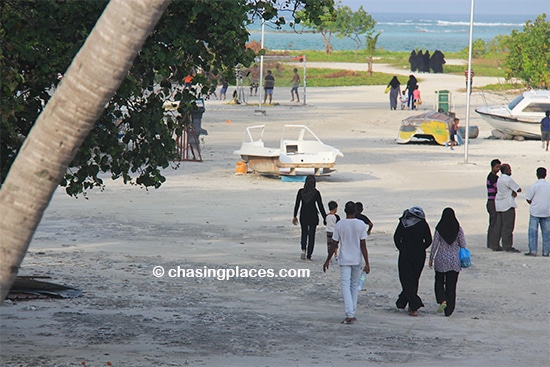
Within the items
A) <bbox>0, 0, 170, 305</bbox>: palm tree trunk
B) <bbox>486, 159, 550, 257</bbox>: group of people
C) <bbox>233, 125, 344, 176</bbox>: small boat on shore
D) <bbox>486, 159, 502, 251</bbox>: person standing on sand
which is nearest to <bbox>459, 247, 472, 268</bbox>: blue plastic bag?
<bbox>486, 159, 550, 257</bbox>: group of people

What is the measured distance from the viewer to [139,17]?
230 inches

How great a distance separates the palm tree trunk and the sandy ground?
14.2 feet

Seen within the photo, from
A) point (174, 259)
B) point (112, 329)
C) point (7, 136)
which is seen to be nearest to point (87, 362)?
point (112, 329)

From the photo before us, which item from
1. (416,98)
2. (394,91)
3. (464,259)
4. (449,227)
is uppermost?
(394,91)

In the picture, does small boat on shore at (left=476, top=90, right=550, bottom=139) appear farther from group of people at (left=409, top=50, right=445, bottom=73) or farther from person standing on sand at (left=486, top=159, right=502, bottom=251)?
group of people at (left=409, top=50, right=445, bottom=73)

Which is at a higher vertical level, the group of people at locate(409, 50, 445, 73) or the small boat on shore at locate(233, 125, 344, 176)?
the group of people at locate(409, 50, 445, 73)

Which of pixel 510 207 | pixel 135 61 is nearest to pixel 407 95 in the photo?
pixel 510 207

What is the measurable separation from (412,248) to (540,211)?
4.99 metres

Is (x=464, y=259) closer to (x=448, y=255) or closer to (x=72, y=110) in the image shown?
(x=448, y=255)

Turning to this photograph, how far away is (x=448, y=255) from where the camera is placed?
12.9m

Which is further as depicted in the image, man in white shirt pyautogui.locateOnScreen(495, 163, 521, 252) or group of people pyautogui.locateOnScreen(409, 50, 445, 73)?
group of people pyautogui.locateOnScreen(409, 50, 445, 73)

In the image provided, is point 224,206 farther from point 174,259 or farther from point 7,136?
point 7,136

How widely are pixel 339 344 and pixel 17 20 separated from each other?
488 cm

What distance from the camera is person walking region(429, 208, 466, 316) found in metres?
12.8
